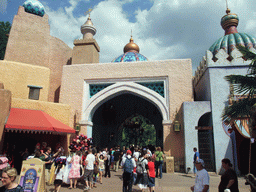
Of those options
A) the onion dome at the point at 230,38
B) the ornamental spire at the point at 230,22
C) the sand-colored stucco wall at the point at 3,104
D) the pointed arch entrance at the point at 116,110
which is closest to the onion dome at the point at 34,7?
the pointed arch entrance at the point at 116,110

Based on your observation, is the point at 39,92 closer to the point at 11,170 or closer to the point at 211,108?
the point at 211,108

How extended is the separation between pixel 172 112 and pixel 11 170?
10080mm

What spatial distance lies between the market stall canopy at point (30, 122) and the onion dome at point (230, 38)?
561 inches

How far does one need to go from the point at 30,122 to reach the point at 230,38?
17.0 metres

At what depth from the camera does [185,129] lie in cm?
1084

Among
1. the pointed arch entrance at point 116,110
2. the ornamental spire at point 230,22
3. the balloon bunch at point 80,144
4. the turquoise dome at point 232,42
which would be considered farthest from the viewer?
the ornamental spire at point 230,22

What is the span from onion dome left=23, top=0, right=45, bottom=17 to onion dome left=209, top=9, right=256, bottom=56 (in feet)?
47.6

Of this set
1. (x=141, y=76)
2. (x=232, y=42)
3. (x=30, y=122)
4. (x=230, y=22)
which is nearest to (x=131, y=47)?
(x=141, y=76)

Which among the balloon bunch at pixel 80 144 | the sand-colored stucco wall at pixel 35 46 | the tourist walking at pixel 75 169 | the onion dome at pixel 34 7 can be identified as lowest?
the tourist walking at pixel 75 169

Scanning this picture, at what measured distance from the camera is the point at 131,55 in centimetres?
1812

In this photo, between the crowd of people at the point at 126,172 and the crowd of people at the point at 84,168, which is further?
the crowd of people at the point at 84,168

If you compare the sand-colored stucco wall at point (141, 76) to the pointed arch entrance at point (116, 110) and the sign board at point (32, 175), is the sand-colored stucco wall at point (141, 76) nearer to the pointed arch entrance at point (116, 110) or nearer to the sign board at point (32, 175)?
the pointed arch entrance at point (116, 110)

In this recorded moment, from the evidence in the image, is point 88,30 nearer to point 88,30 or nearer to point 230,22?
point 88,30

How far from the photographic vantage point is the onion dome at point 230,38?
17.3 meters
